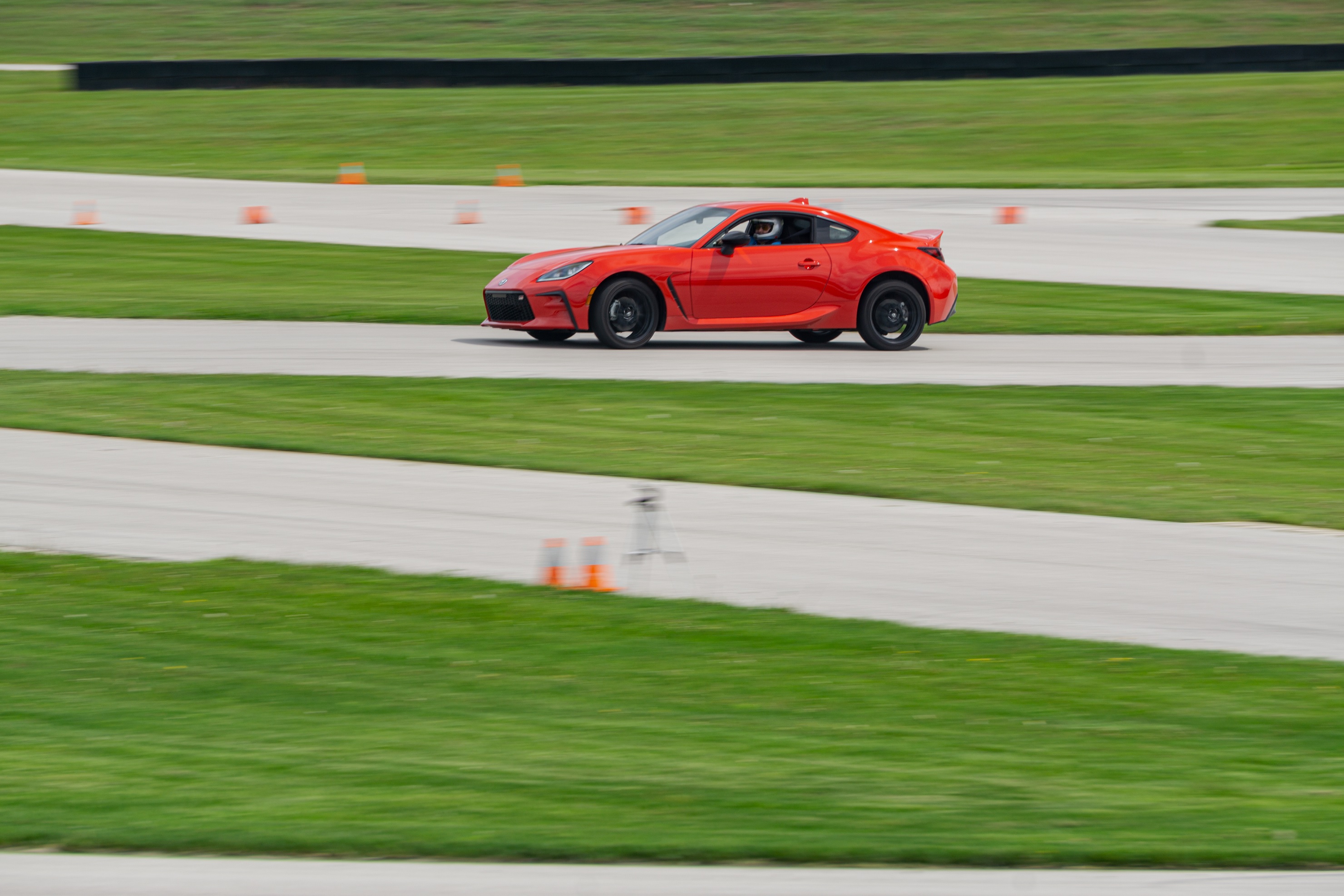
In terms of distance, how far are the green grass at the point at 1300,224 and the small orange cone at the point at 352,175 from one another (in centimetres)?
1407

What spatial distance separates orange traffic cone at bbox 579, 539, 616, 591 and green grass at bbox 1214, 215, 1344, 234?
18567mm

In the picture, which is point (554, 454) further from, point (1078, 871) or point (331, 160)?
point (331, 160)

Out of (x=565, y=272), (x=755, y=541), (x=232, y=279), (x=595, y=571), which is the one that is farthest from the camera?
(x=232, y=279)

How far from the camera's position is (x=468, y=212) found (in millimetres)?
26031

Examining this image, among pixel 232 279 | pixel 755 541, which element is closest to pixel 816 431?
pixel 755 541

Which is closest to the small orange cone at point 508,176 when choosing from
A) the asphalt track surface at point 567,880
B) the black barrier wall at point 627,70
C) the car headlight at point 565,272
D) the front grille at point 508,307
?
the black barrier wall at point 627,70

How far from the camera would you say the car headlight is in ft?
50.7

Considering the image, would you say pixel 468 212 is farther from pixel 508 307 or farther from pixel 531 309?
pixel 531 309

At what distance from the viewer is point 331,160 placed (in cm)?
3244

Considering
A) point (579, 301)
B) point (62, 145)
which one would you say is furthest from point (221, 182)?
point (579, 301)

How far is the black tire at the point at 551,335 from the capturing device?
15883 mm

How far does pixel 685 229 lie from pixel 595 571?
26.3 ft

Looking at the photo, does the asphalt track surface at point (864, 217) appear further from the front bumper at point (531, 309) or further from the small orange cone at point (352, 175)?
the front bumper at point (531, 309)

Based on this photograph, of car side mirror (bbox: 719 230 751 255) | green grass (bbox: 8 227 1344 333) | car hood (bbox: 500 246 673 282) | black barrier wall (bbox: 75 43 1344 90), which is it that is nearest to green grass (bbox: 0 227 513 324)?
green grass (bbox: 8 227 1344 333)
